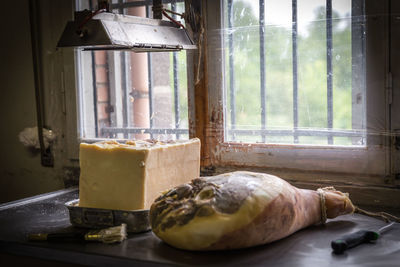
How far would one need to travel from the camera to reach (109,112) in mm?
2141

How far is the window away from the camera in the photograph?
1.97 m

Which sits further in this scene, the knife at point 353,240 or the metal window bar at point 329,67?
the metal window bar at point 329,67

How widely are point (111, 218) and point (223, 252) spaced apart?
349mm

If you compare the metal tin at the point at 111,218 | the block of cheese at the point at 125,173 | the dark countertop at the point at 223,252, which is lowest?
the dark countertop at the point at 223,252

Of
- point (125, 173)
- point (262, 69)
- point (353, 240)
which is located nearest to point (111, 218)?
point (125, 173)

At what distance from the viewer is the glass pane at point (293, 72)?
64.0 inches

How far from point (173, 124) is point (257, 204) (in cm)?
88

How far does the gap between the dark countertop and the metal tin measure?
0.09 feet

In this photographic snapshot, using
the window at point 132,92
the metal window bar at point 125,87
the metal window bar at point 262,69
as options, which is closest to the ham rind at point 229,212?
the metal window bar at point 262,69

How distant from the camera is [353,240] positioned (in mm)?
1188

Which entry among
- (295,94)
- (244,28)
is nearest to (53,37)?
(244,28)

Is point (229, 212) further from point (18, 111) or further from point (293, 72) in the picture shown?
point (18, 111)

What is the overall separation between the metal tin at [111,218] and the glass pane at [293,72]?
624mm

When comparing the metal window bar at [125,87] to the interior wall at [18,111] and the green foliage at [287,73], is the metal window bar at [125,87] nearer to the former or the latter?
the interior wall at [18,111]
